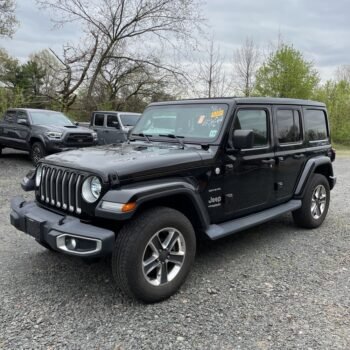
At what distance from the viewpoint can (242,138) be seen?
3.76m

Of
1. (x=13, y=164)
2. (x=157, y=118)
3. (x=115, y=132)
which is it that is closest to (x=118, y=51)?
(x=115, y=132)

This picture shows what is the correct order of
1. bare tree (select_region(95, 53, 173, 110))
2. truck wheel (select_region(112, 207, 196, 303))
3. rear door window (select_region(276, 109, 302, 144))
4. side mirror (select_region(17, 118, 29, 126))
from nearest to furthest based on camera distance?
1. truck wheel (select_region(112, 207, 196, 303))
2. rear door window (select_region(276, 109, 302, 144))
3. side mirror (select_region(17, 118, 29, 126))
4. bare tree (select_region(95, 53, 173, 110))

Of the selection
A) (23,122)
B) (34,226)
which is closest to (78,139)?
(23,122)

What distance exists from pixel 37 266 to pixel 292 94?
24718mm

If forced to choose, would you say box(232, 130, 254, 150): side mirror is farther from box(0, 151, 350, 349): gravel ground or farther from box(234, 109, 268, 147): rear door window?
box(0, 151, 350, 349): gravel ground

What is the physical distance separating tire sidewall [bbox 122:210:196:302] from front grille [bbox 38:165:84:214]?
632 mm

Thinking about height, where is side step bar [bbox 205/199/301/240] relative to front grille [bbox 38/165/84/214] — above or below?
below

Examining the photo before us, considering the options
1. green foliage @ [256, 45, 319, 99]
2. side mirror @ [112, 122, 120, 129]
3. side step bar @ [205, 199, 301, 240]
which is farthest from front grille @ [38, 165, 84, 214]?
green foliage @ [256, 45, 319, 99]

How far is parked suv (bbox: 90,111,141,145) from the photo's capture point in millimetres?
12688

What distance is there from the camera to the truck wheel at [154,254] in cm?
299

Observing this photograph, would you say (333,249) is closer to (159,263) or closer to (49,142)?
(159,263)

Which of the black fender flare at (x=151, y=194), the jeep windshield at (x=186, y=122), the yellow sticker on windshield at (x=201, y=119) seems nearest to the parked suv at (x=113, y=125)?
the jeep windshield at (x=186, y=122)

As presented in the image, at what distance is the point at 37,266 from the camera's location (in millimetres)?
3926

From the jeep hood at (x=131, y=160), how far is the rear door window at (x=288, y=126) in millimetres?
1543
